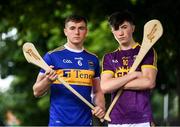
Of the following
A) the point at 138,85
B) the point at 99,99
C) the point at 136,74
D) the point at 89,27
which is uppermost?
the point at 89,27

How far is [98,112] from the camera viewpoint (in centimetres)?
620

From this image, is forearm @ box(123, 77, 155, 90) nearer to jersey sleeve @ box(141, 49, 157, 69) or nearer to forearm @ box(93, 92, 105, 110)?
jersey sleeve @ box(141, 49, 157, 69)

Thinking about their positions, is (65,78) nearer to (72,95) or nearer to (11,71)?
(72,95)

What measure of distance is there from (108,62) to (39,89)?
0.76 meters

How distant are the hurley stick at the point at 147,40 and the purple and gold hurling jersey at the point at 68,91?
0.46m

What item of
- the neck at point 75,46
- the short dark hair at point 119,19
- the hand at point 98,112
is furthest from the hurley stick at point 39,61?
the short dark hair at point 119,19

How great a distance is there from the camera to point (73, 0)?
1630cm

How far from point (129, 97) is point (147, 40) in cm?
60

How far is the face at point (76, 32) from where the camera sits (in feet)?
21.1

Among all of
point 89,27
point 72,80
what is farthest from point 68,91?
point 89,27

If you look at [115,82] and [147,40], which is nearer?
[115,82]

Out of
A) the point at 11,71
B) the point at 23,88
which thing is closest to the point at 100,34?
the point at 11,71

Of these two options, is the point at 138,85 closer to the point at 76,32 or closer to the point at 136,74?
the point at 136,74

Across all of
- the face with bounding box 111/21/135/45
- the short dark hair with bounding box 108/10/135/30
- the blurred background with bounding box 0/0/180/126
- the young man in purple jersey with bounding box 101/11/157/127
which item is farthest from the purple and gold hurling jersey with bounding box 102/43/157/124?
the blurred background with bounding box 0/0/180/126
